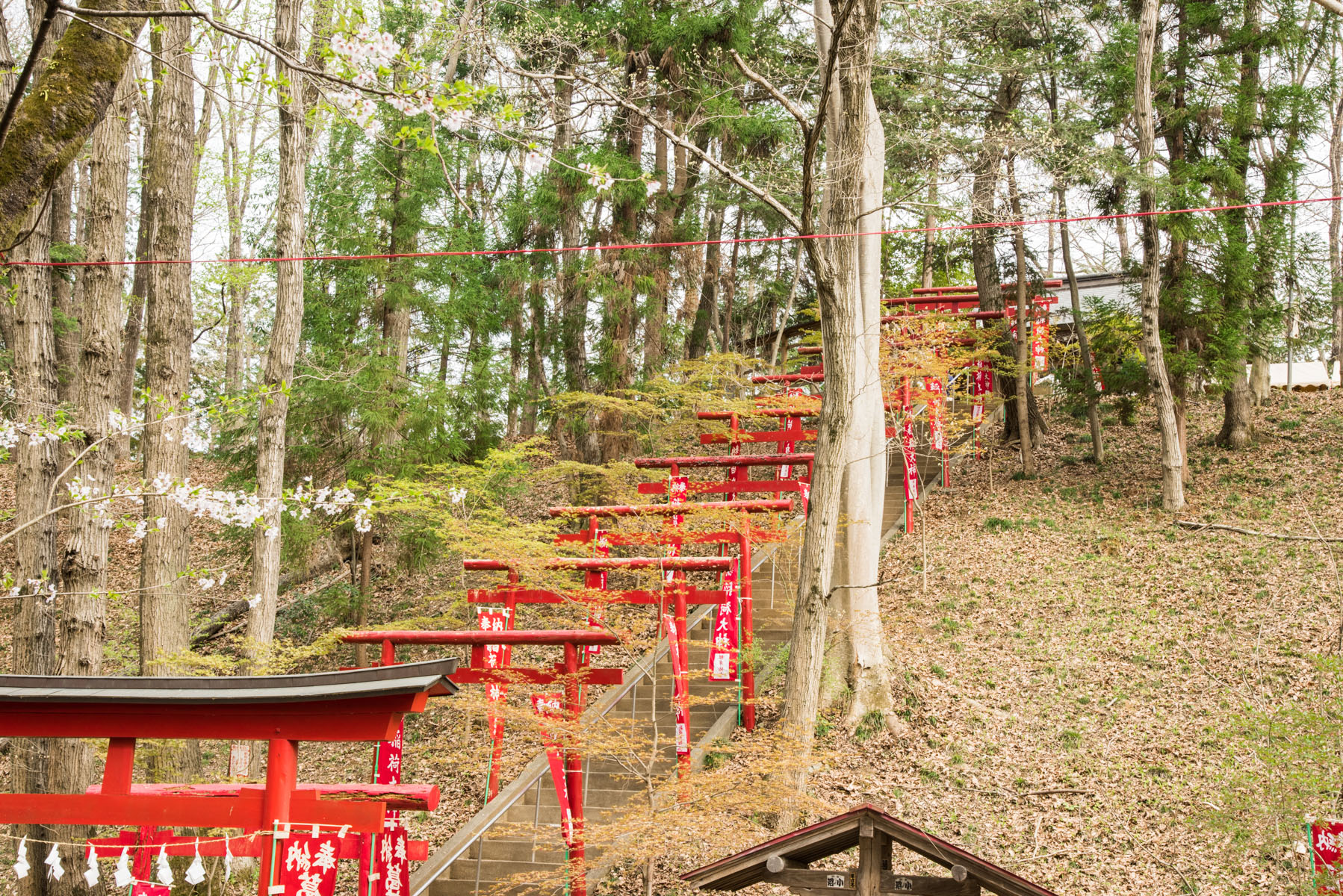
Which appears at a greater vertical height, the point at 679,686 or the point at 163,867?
the point at 163,867

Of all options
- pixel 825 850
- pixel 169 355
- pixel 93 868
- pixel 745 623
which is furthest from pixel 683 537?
pixel 93 868

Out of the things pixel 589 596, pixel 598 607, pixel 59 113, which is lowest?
pixel 598 607

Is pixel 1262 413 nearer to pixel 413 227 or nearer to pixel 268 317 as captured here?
pixel 413 227

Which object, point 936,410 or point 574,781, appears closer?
point 574,781

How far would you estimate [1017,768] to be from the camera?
909 cm

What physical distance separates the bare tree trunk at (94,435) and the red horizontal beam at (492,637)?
1.98 metres

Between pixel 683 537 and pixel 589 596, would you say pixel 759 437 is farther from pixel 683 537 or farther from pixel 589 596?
pixel 589 596

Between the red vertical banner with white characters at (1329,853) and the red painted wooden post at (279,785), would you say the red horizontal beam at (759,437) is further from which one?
the red painted wooden post at (279,785)

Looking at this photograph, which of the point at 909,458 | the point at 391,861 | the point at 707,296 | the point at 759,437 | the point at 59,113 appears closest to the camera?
the point at 59,113

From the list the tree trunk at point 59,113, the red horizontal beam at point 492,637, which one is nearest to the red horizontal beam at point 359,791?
the red horizontal beam at point 492,637

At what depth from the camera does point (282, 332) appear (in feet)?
30.9

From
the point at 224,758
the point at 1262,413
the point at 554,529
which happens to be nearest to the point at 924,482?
the point at 1262,413

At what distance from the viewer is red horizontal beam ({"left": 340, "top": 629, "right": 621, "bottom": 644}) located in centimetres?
726

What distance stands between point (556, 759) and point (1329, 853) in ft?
17.1
